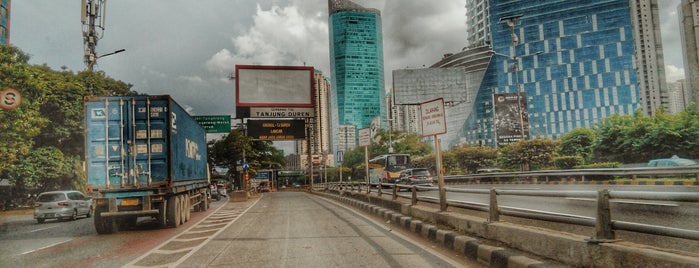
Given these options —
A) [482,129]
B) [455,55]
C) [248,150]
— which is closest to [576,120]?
[482,129]

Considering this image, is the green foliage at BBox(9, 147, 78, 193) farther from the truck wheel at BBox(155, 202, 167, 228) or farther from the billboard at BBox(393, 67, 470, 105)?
the billboard at BBox(393, 67, 470, 105)

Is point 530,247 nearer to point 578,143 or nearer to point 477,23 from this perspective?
point 578,143

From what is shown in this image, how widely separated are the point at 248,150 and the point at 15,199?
64.2 feet

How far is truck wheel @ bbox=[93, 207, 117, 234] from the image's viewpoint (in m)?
12.9

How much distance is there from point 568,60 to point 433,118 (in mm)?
115750

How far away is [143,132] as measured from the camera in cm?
1350

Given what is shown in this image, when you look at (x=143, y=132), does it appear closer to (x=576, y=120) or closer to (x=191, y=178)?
(x=191, y=178)

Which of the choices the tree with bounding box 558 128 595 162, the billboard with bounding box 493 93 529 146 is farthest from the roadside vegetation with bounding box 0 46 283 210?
the tree with bounding box 558 128 595 162

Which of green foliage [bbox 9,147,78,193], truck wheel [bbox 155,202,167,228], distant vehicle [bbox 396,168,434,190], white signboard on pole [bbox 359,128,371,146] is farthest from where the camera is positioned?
green foliage [bbox 9,147,78,193]

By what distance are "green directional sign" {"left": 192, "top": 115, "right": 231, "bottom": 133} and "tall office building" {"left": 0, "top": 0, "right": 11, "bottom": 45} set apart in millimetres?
20437

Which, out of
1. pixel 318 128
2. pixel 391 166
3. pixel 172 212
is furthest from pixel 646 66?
pixel 172 212

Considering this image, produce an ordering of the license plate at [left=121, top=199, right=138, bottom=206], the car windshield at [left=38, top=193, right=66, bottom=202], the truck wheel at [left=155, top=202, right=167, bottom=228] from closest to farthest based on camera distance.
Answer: the license plate at [left=121, top=199, right=138, bottom=206], the truck wheel at [left=155, top=202, right=167, bottom=228], the car windshield at [left=38, top=193, right=66, bottom=202]

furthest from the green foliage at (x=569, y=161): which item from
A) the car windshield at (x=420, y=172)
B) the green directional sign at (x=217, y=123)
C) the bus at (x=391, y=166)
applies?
the green directional sign at (x=217, y=123)

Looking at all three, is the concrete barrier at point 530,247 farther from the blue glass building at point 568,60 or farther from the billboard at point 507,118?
the blue glass building at point 568,60
